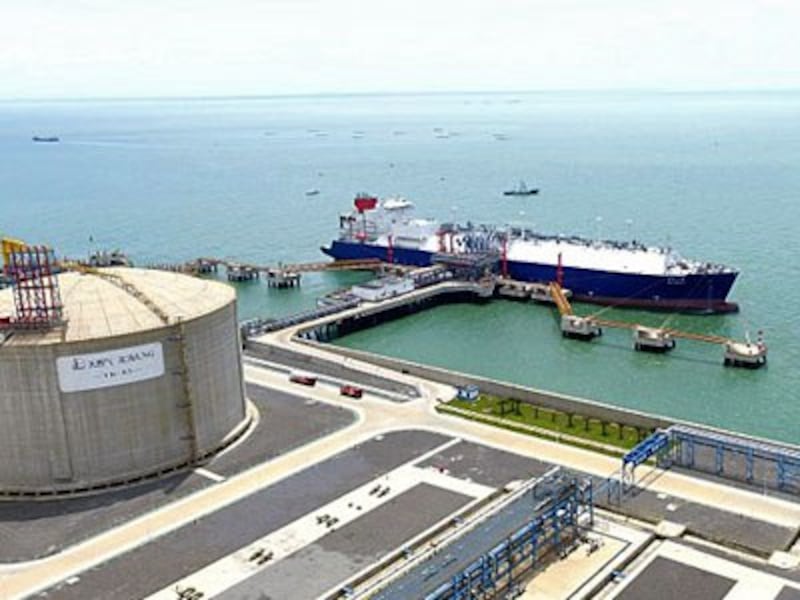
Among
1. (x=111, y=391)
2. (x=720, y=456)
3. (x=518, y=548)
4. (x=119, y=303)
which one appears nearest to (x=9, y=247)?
(x=119, y=303)

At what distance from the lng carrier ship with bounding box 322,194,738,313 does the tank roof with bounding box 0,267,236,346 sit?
2155 inches

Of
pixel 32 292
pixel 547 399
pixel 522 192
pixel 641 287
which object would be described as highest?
pixel 32 292

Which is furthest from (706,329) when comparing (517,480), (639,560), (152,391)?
(152,391)

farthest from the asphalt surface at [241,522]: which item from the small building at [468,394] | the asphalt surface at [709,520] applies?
the asphalt surface at [709,520]

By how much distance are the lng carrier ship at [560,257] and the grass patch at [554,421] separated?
4314 centimetres

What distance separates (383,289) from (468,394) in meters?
39.3

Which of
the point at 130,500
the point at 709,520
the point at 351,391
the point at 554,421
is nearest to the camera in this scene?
the point at 709,520

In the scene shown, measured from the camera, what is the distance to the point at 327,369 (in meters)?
66.8

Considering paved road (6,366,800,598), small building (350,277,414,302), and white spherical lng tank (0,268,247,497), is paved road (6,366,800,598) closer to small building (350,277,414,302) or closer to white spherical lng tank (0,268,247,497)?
white spherical lng tank (0,268,247,497)

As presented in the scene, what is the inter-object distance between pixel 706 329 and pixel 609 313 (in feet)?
36.9

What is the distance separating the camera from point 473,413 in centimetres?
5588

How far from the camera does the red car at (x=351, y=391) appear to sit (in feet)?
196

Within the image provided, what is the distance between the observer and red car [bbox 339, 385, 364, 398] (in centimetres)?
5966

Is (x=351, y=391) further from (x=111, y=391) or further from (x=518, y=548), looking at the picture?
(x=518, y=548)
